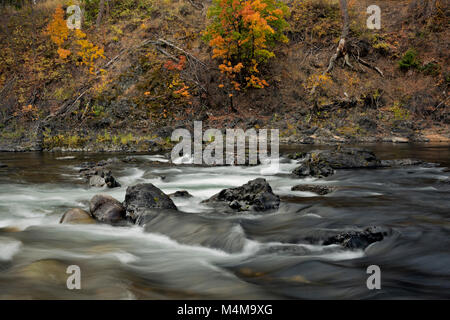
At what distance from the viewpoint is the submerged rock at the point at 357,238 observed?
4.21m

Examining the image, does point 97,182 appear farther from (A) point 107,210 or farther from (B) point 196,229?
(B) point 196,229

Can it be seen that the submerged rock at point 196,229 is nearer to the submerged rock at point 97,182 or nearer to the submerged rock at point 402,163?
the submerged rock at point 97,182

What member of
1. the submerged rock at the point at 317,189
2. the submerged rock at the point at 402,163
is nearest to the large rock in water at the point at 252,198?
the submerged rock at the point at 317,189

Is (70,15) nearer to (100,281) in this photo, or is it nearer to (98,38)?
(98,38)

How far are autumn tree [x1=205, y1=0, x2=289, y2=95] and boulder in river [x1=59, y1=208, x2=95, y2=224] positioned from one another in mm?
14731

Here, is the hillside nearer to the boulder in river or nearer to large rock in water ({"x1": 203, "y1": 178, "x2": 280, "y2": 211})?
large rock in water ({"x1": 203, "y1": 178, "x2": 280, "y2": 211})

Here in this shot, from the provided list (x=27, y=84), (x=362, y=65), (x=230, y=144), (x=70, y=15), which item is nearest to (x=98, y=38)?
(x=70, y=15)

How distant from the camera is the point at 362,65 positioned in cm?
2192

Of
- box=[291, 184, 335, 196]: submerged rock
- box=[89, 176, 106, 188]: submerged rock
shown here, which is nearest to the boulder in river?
box=[89, 176, 106, 188]: submerged rock

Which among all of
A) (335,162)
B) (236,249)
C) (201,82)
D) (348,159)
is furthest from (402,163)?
(201,82)

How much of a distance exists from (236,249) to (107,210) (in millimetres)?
2469

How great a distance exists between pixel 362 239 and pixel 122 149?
46.0ft

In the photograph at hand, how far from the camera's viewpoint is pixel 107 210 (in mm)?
5816

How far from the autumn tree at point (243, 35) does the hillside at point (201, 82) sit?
39.7 inches
